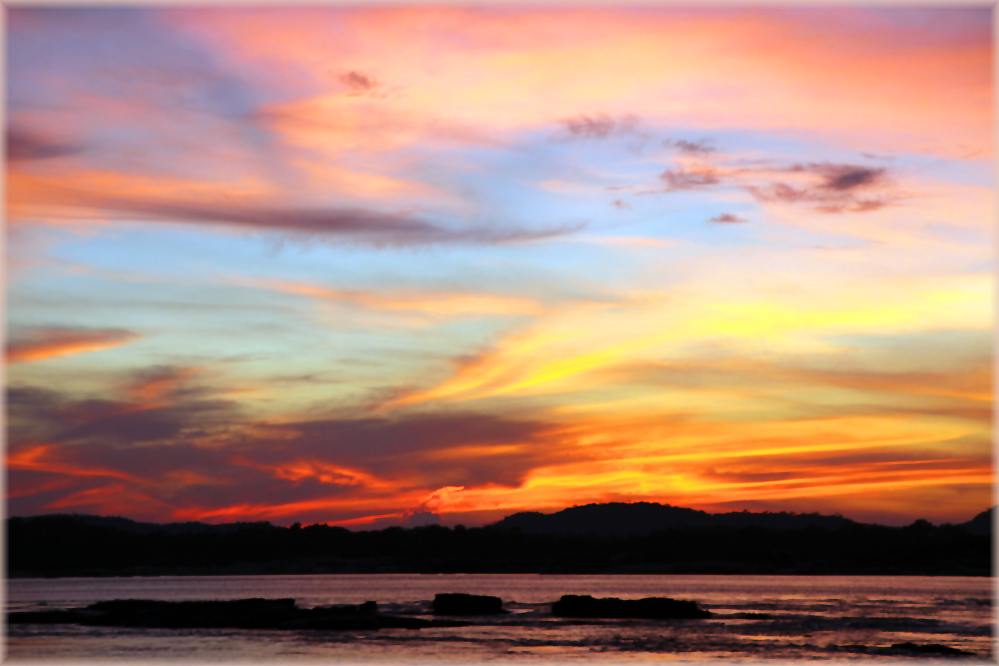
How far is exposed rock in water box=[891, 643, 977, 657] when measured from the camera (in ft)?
170

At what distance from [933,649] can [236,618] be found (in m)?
49.9

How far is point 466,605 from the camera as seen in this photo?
280ft

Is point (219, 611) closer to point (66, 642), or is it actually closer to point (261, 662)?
point (66, 642)

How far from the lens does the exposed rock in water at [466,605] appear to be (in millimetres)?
84938

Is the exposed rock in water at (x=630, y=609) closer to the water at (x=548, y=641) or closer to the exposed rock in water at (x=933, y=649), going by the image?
the water at (x=548, y=641)

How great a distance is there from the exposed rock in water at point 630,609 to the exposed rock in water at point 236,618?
42.7ft

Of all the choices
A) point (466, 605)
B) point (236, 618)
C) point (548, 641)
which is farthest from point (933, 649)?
point (236, 618)

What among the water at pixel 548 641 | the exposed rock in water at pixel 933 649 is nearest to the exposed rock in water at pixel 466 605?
the water at pixel 548 641

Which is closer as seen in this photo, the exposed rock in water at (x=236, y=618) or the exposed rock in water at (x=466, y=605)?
the exposed rock in water at (x=236, y=618)

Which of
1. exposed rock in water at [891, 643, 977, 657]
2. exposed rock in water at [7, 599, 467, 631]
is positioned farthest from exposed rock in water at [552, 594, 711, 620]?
exposed rock in water at [891, 643, 977, 657]

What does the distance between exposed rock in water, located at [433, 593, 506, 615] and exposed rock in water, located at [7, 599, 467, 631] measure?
961 centimetres

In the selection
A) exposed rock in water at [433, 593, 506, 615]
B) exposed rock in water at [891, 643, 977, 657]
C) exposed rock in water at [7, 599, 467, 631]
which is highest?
Answer: exposed rock in water at [891, 643, 977, 657]

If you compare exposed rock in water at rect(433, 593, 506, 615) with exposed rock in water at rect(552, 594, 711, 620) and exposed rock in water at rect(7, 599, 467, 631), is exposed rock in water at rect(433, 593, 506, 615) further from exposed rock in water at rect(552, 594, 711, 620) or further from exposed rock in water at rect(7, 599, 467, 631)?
exposed rock in water at rect(7, 599, 467, 631)

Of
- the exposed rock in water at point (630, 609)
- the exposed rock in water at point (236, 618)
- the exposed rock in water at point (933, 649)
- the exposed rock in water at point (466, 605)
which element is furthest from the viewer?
the exposed rock in water at point (466, 605)
